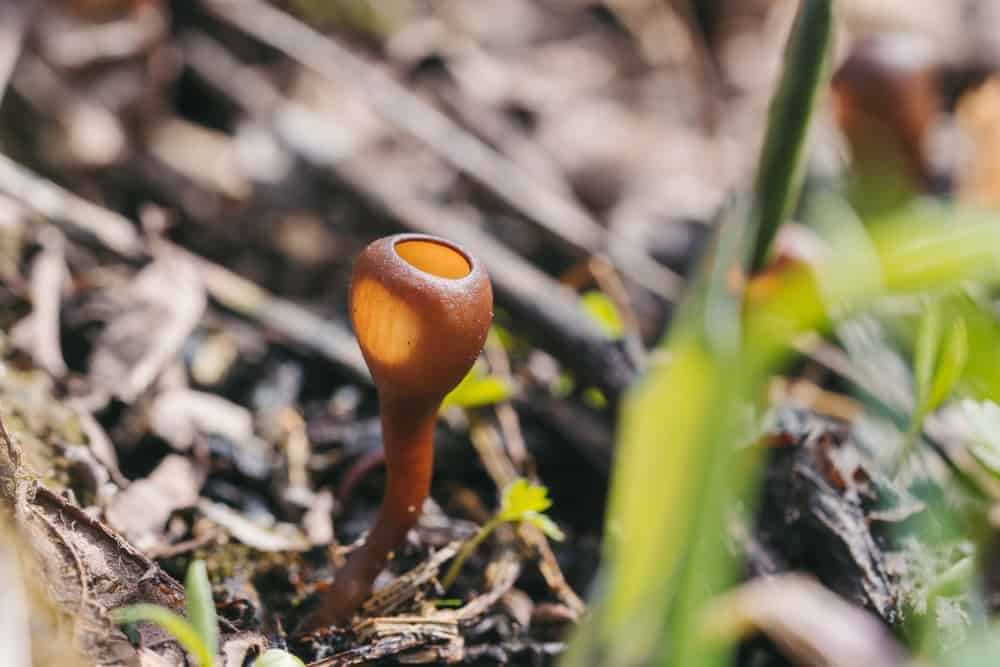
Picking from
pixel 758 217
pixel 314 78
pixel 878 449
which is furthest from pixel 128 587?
pixel 314 78

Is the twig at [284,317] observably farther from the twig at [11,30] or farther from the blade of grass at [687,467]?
the blade of grass at [687,467]

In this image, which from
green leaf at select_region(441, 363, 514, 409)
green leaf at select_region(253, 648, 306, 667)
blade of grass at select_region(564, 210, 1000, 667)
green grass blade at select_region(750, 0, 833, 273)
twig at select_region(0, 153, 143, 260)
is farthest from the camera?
→ twig at select_region(0, 153, 143, 260)

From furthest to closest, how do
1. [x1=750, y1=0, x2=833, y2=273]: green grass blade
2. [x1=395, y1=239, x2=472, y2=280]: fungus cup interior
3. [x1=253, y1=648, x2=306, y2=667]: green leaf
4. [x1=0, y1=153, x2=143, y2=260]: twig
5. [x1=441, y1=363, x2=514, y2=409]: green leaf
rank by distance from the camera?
[x1=0, y1=153, x2=143, y2=260]: twig, [x1=441, y1=363, x2=514, y2=409]: green leaf, [x1=750, y1=0, x2=833, y2=273]: green grass blade, [x1=395, y1=239, x2=472, y2=280]: fungus cup interior, [x1=253, y1=648, x2=306, y2=667]: green leaf

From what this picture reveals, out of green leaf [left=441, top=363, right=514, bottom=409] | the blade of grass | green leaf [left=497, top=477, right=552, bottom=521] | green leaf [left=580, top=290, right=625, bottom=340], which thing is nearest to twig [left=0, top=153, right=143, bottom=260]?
green leaf [left=441, top=363, right=514, bottom=409]

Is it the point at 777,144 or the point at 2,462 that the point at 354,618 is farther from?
the point at 777,144

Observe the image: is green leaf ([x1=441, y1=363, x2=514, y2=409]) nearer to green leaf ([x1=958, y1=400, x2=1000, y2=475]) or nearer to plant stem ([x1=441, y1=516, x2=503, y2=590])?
plant stem ([x1=441, y1=516, x2=503, y2=590])

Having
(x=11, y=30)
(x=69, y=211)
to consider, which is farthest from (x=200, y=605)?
(x=11, y=30)
